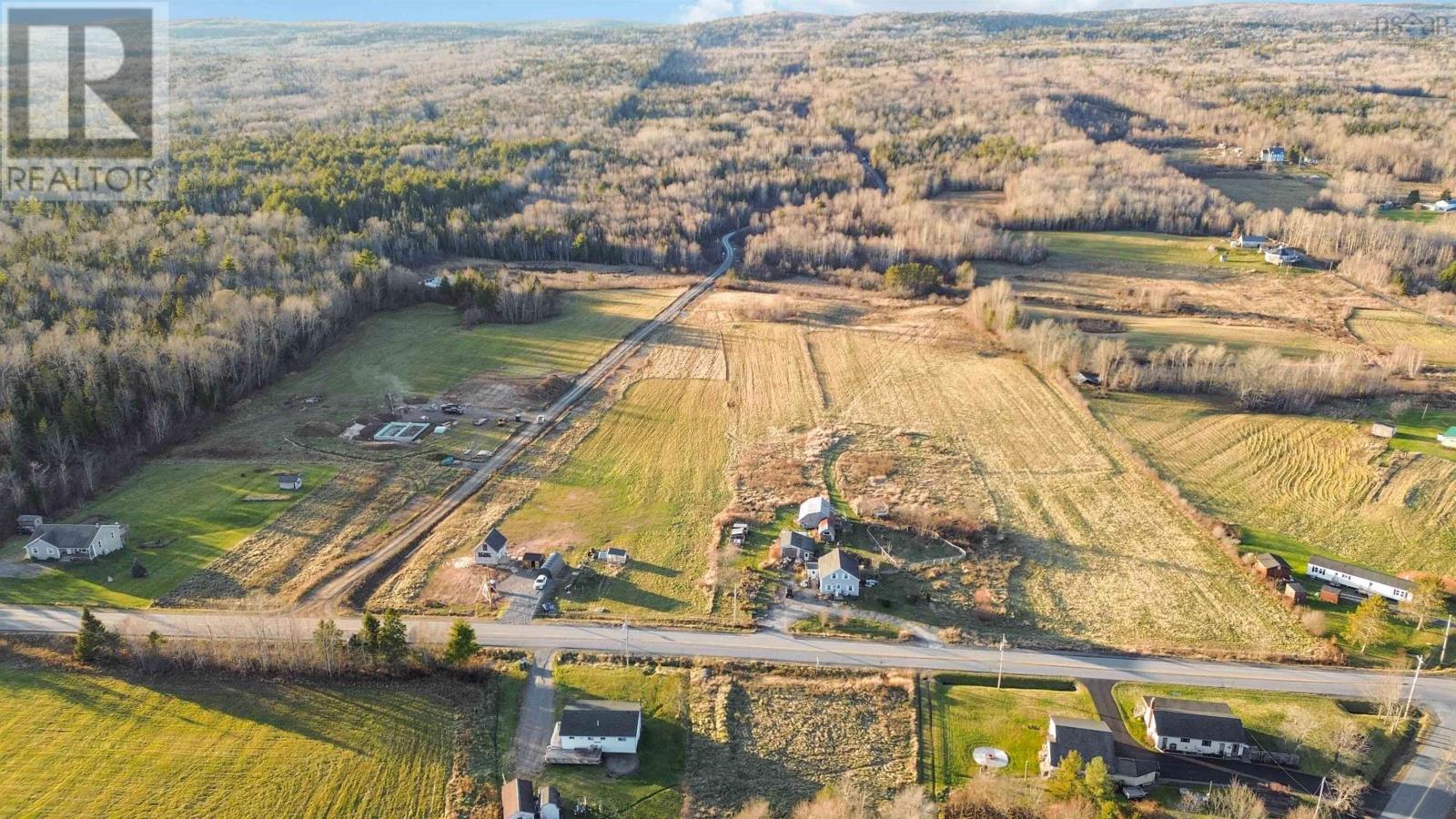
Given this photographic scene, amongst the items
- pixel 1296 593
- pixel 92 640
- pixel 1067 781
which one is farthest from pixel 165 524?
pixel 1296 593

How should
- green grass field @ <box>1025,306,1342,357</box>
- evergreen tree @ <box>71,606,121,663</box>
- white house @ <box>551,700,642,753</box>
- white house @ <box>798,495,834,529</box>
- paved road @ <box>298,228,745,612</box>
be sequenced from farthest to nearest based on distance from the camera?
green grass field @ <box>1025,306,1342,357</box> → white house @ <box>798,495,834,529</box> → paved road @ <box>298,228,745,612</box> → evergreen tree @ <box>71,606,121,663</box> → white house @ <box>551,700,642,753</box>

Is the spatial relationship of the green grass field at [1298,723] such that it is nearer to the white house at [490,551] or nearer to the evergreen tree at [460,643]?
the evergreen tree at [460,643]

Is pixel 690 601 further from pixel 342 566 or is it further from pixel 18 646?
pixel 18 646

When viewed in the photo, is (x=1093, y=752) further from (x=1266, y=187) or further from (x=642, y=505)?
(x=1266, y=187)

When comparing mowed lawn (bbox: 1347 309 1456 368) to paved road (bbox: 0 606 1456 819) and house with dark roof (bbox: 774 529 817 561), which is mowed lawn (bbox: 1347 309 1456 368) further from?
house with dark roof (bbox: 774 529 817 561)

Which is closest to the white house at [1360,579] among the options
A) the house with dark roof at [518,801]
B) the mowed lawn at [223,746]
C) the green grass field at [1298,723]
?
the green grass field at [1298,723]

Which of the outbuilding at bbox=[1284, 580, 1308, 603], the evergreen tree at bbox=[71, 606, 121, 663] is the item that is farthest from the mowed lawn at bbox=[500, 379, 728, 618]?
the outbuilding at bbox=[1284, 580, 1308, 603]

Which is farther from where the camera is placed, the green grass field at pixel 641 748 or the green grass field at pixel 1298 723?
the green grass field at pixel 1298 723
